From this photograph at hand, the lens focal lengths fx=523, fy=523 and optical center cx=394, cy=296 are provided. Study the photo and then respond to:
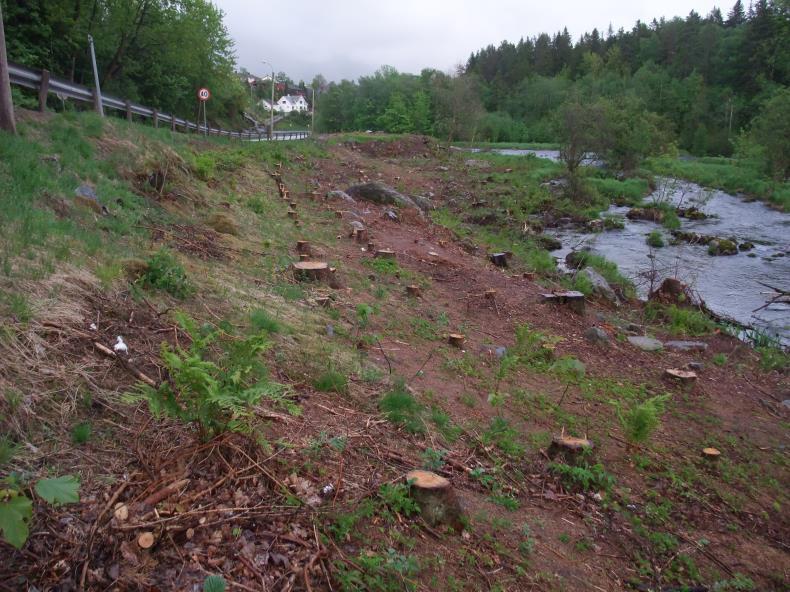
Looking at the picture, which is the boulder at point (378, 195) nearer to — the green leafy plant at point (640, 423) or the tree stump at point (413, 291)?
the tree stump at point (413, 291)

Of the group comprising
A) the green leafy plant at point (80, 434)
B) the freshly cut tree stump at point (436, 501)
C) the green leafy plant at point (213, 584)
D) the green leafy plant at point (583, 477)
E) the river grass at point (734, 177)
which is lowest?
the green leafy plant at point (583, 477)

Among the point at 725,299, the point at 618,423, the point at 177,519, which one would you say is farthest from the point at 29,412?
the point at 725,299

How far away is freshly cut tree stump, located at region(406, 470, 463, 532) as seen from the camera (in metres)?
3.44

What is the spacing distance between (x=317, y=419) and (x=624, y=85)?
251 feet

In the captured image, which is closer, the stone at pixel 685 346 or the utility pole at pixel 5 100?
the utility pole at pixel 5 100

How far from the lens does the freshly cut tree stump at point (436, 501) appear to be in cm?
344

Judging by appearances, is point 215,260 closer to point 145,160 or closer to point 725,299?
point 145,160

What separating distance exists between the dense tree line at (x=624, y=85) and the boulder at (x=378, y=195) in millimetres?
27474

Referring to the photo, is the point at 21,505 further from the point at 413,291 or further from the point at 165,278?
the point at 413,291

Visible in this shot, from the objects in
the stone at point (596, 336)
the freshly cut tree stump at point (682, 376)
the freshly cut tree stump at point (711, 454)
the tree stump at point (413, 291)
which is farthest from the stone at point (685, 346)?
the tree stump at point (413, 291)

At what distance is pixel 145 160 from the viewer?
10.2 metres

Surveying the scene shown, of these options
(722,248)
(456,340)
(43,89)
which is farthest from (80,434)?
(722,248)

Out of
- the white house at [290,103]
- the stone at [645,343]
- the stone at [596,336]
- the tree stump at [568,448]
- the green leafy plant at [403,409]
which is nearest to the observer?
the green leafy plant at [403,409]

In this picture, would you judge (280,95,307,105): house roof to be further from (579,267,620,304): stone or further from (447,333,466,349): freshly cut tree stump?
(447,333,466,349): freshly cut tree stump
